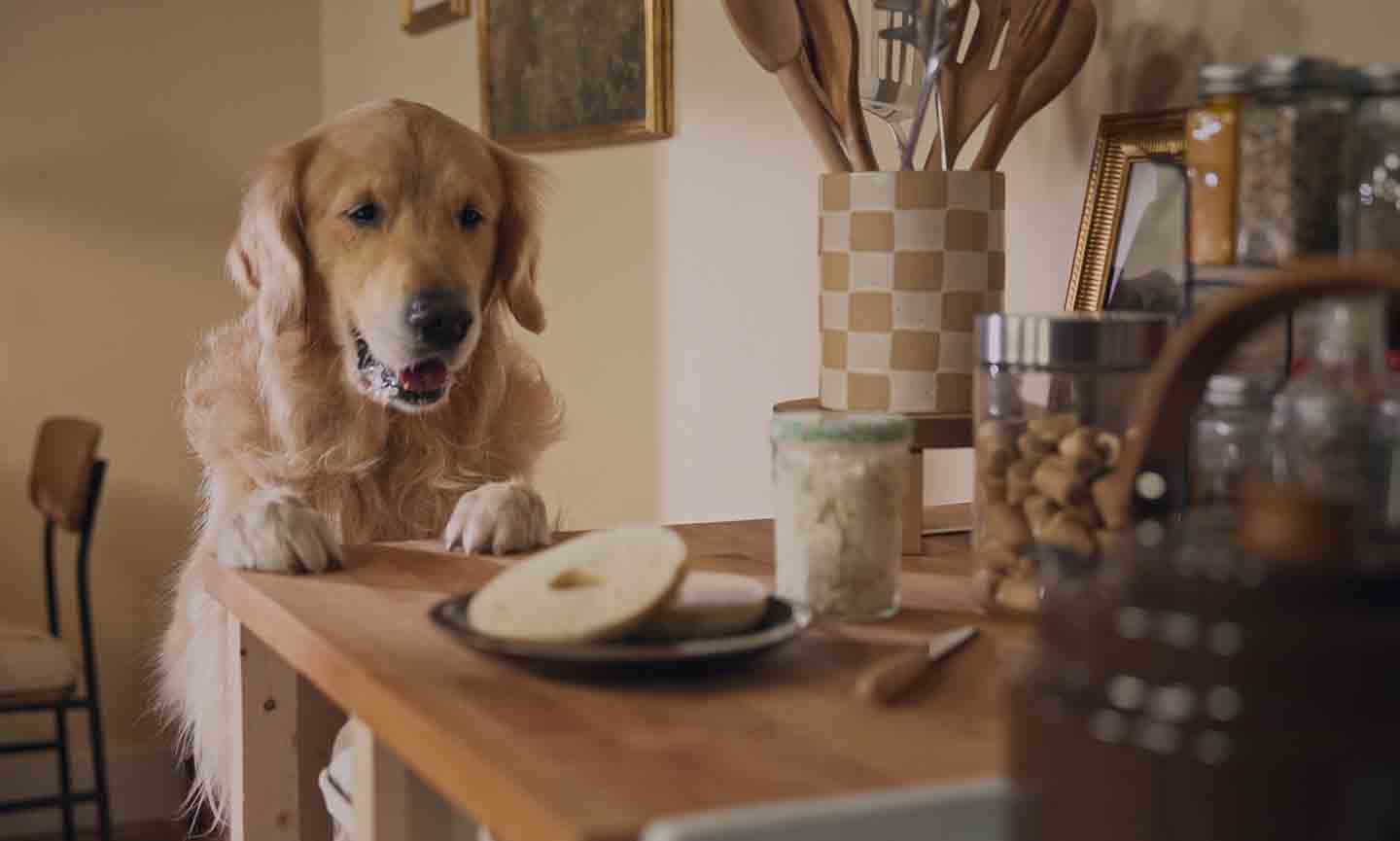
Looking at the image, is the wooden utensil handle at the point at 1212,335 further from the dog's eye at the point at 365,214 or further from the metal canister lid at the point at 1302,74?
the dog's eye at the point at 365,214

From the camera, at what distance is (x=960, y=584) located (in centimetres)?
104

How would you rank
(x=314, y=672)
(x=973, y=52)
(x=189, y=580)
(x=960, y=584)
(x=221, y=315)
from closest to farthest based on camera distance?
(x=314, y=672) → (x=960, y=584) → (x=973, y=52) → (x=189, y=580) → (x=221, y=315)

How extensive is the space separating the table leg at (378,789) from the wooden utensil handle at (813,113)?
0.63 metres

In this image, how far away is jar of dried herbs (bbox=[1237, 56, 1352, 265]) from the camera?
763mm

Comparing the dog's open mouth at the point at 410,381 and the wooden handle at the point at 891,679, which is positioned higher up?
the dog's open mouth at the point at 410,381

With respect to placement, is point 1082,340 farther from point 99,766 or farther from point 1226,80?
point 99,766

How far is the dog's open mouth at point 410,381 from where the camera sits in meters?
1.64

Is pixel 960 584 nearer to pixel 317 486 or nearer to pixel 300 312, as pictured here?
pixel 317 486

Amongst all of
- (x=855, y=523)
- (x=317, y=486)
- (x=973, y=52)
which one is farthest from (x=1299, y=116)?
(x=317, y=486)

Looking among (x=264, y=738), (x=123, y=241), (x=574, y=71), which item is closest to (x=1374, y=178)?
(x=264, y=738)

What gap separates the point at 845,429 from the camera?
88cm

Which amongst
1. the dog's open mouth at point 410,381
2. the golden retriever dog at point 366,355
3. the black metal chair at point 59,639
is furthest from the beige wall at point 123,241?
the dog's open mouth at point 410,381

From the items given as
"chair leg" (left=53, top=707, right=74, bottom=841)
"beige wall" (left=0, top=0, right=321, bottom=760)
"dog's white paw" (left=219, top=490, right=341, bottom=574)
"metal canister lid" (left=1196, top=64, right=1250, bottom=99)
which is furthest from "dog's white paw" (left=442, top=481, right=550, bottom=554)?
"beige wall" (left=0, top=0, right=321, bottom=760)

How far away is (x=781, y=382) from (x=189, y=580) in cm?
79
